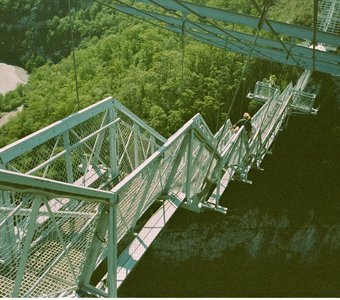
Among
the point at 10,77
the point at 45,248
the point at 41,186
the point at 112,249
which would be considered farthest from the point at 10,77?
the point at 41,186

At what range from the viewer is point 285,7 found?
25.9 m

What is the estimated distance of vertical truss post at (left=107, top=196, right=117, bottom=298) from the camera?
11.2 ft

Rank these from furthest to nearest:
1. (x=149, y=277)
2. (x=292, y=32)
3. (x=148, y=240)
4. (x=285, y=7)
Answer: (x=285, y=7) → (x=149, y=277) → (x=292, y=32) → (x=148, y=240)

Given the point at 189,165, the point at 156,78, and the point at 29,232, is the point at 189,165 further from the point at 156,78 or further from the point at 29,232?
the point at 156,78

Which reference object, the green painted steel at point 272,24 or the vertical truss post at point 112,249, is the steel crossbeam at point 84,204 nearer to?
the vertical truss post at point 112,249

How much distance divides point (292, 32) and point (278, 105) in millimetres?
3567

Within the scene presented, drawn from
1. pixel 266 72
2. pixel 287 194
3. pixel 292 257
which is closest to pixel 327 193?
pixel 287 194

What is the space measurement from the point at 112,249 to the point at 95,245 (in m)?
0.20

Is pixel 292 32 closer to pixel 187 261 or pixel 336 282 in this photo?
pixel 187 261

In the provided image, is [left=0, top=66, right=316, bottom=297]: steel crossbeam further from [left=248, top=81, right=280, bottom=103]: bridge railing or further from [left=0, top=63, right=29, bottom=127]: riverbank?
[left=0, top=63, right=29, bottom=127]: riverbank

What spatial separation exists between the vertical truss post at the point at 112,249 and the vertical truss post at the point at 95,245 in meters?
0.04

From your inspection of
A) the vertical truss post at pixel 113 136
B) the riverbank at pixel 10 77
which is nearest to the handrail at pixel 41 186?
the vertical truss post at pixel 113 136

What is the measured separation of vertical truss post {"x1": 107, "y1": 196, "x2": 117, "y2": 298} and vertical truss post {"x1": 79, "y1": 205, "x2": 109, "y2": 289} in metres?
0.04

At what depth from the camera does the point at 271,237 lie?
19.0 meters
